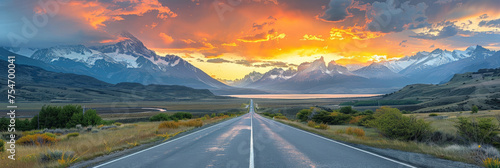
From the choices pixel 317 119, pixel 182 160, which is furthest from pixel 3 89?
pixel 182 160

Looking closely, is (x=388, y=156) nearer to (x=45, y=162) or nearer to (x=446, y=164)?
(x=446, y=164)

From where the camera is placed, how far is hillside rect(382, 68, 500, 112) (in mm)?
70631

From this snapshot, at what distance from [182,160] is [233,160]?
198cm

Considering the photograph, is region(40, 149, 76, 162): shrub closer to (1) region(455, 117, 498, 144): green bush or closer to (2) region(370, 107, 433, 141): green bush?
(2) region(370, 107, 433, 141): green bush

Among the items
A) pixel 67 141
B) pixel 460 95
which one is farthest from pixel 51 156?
pixel 460 95

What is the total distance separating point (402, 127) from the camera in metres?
18.3

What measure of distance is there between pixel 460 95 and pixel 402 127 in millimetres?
114925

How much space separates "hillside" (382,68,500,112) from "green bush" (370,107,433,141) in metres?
62.6

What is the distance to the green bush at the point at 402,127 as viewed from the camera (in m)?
17.6

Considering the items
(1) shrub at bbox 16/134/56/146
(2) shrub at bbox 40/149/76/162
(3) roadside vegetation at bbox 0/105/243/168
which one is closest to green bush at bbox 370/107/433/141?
(3) roadside vegetation at bbox 0/105/243/168

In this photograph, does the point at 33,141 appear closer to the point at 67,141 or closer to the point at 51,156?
the point at 67,141

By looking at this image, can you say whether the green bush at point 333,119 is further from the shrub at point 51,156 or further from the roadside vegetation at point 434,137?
the shrub at point 51,156

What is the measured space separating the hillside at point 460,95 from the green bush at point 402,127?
6264 centimetres

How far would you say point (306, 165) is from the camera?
9852 mm
